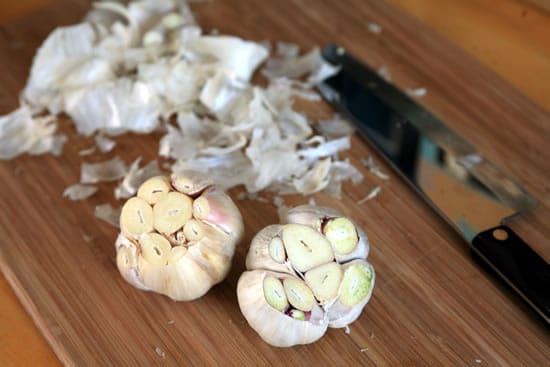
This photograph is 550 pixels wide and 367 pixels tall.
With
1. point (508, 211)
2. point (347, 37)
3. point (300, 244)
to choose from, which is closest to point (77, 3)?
point (347, 37)

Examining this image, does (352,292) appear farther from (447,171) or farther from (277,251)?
(447,171)

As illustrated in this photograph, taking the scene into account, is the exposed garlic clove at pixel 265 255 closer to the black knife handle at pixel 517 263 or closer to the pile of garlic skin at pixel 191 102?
the pile of garlic skin at pixel 191 102

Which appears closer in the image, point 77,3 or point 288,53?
point 288,53

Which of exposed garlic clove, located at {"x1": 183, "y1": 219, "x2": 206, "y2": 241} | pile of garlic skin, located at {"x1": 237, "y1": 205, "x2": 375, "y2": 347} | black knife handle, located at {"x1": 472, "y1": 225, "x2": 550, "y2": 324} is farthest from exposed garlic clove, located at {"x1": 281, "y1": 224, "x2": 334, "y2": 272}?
black knife handle, located at {"x1": 472, "y1": 225, "x2": 550, "y2": 324}

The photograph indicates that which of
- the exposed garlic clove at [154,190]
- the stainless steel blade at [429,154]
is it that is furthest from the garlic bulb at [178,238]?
the stainless steel blade at [429,154]

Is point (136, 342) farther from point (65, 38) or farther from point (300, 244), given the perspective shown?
point (65, 38)

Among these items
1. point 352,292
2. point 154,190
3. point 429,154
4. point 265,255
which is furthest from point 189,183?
point 429,154
